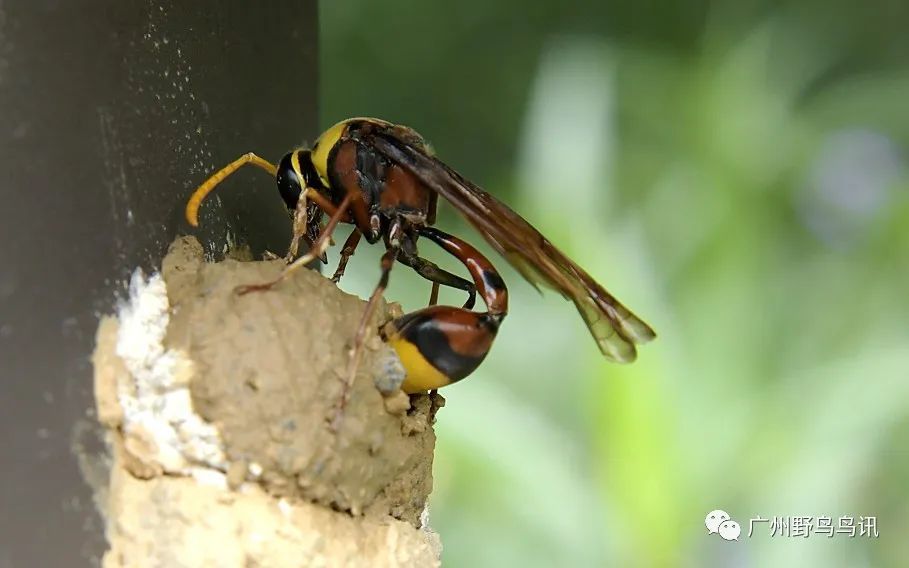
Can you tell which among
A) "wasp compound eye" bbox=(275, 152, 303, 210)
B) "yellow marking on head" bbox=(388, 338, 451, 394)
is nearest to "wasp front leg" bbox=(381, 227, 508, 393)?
"yellow marking on head" bbox=(388, 338, 451, 394)

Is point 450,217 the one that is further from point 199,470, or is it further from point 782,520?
point 199,470

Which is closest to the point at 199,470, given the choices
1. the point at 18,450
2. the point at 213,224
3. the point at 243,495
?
the point at 243,495

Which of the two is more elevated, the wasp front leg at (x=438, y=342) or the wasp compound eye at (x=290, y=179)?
the wasp compound eye at (x=290, y=179)

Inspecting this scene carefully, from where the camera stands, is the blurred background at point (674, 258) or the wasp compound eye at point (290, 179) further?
the blurred background at point (674, 258)

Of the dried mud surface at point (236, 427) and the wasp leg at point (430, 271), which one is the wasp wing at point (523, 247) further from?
the dried mud surface at point (236, 427)

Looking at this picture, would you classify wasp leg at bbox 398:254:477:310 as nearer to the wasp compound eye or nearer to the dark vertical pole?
the wasp compound eye

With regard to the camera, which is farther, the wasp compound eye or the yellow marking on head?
the wasp compound eye

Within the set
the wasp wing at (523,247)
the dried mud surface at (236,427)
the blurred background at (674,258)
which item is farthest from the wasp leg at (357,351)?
the blurred background at (674,258)

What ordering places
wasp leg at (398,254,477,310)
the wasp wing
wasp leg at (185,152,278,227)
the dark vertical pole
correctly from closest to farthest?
the dark vertical pole
wasp leg at (185,152,278,227)
the wasp wing
wasp leg at (398,254,477,310)
